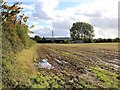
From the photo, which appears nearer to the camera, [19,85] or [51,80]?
[19,85]

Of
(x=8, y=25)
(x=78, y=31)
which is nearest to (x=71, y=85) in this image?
(x=8, y=25)

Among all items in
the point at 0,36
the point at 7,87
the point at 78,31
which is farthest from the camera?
the point at 78,31

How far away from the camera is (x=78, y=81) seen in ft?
31.0

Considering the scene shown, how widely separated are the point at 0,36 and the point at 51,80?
3.07 metres

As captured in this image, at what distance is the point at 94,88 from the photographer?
8.38 m

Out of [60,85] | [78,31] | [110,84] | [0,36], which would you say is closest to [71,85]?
[60,85]

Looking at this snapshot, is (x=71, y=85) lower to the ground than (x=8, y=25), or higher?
lower

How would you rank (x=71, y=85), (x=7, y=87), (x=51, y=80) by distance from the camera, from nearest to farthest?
(x=7, y=87)
(x=71, y=85)
(x=51, y=80)

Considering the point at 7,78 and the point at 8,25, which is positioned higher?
the point at 8,25

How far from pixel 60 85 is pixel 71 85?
0.39 metres

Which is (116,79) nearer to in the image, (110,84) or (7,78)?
(110,84)

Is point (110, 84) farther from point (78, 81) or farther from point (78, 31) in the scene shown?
point (78, 31)

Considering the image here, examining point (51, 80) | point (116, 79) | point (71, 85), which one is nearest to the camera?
point (71, 85)

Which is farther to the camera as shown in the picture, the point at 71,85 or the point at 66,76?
the point at 66,76
